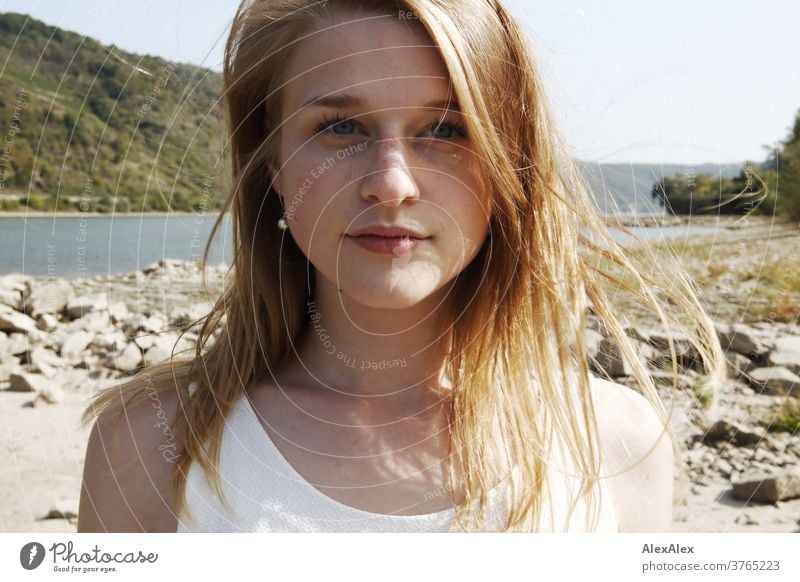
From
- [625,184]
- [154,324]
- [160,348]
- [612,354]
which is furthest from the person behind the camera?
[154,324]

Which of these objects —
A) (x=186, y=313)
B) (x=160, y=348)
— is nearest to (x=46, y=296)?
(x=186, y=313)

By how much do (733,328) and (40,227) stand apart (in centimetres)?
436

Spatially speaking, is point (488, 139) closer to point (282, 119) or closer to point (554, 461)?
point (282, 119)

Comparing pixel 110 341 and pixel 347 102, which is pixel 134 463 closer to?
pixel 347 102

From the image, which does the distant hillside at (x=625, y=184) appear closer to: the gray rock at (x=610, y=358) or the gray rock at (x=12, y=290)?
the gray rock at (x=610, y=358)

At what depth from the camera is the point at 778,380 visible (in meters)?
2.88

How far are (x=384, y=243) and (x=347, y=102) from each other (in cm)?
19

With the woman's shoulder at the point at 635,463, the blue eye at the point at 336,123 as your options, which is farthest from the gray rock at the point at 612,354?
the blue eye at the point at 336,123

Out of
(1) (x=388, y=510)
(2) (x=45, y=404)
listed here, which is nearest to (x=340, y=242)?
(1) (x=388, y=510)

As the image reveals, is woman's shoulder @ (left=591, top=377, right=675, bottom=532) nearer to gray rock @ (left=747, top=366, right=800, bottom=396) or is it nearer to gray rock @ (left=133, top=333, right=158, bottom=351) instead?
Answer: gray rock @ (left=747, top=366, right=800, bottom=396)

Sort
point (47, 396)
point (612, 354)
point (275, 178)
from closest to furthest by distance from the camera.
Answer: point (275, 178)
point (612, 354)
point (47, 396)

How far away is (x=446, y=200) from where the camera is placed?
1.00 metres

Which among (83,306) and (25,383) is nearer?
(25,383)

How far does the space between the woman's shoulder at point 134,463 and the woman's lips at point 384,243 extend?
→ 0.36m
